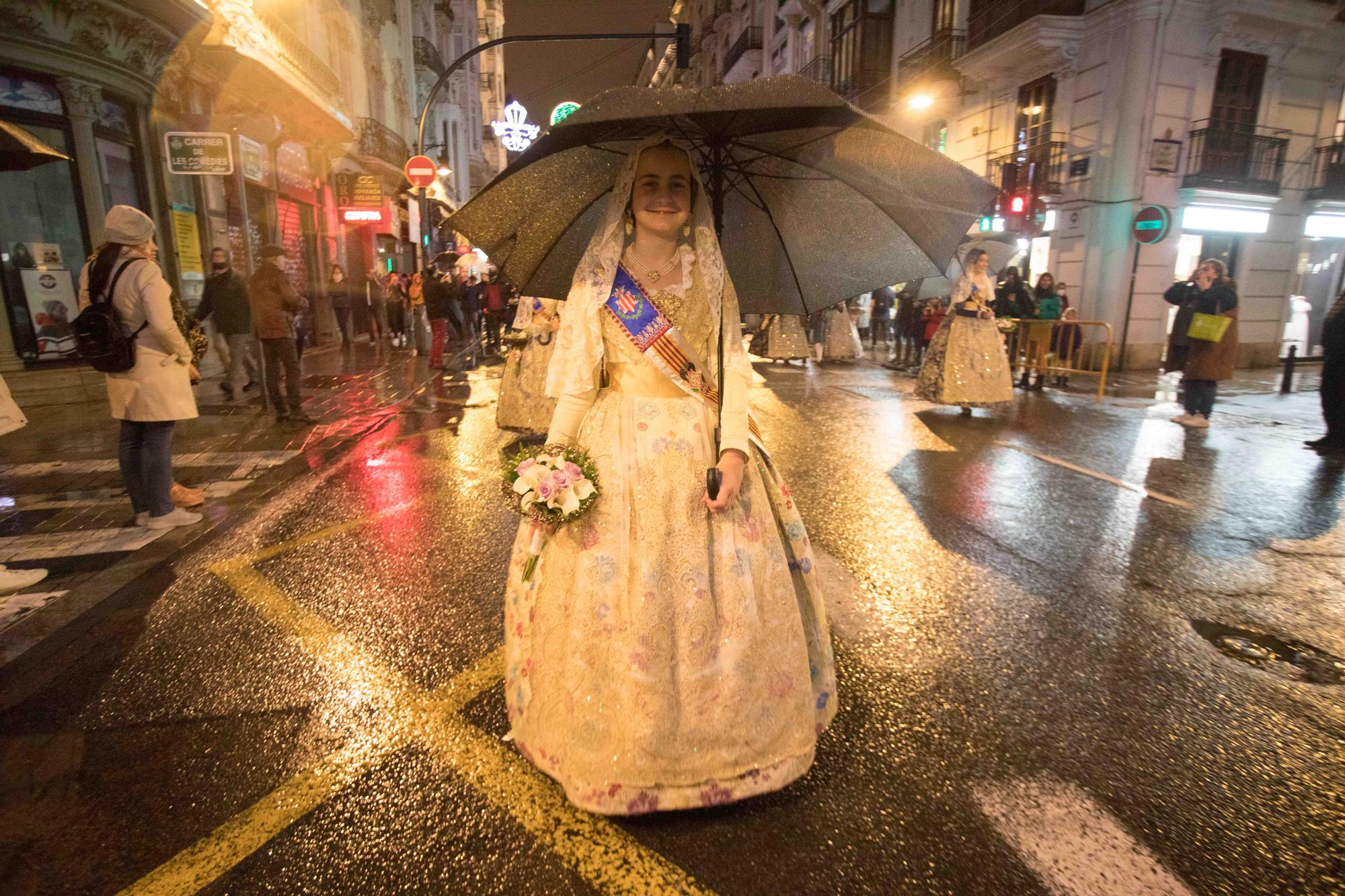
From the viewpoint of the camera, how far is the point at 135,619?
3.59m

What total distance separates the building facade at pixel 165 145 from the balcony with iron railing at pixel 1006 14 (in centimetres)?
1477

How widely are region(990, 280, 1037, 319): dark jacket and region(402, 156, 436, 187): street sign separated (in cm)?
1095

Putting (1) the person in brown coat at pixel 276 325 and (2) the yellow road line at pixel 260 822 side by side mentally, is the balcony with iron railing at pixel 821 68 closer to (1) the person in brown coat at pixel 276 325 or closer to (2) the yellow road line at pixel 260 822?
(1) the person in brown coat at pixel 276 325

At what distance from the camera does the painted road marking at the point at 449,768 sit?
6.60ft

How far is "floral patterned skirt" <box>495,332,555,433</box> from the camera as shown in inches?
269

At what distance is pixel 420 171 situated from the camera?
1433cm

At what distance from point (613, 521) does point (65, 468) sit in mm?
6644

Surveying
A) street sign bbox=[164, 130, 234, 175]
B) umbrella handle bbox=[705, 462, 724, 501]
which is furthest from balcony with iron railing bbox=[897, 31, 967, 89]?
umbrella handle bbox=[705, 462, 724, 501]

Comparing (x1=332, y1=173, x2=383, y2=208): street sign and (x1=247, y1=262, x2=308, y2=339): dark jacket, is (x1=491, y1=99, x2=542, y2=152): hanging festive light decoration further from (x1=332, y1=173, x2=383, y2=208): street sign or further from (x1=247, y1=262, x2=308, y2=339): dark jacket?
(x1=247, y1=262, x2=308, y2=339): dark jacket

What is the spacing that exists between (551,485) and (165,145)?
11315 millimetres

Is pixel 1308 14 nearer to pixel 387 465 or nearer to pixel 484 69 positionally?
pixel 387 465

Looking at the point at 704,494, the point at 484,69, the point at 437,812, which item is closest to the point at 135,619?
the point at 437,812

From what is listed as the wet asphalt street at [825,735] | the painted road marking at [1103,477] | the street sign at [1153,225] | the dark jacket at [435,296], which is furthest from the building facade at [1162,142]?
the wet asphalt street at [825,735]

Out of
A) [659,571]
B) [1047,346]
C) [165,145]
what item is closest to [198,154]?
[165,145]
